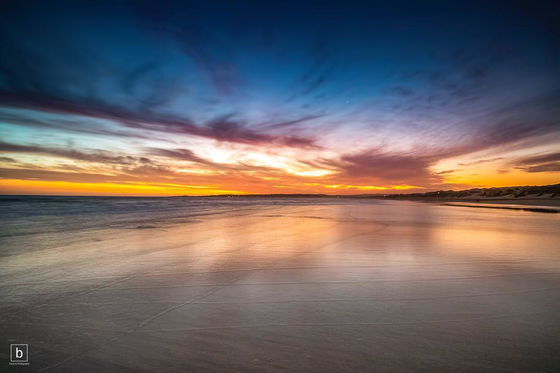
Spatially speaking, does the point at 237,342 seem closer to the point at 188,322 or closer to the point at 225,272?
the point at 188,322

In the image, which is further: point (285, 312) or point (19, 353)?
point (285, 312)

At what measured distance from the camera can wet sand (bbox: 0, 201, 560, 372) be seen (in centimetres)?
247

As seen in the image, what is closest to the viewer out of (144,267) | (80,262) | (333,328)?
(333,328)

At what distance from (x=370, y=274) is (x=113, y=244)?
26.3 feet

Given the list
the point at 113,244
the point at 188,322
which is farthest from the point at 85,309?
the point at 113,244

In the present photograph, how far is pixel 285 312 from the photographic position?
3.47 m

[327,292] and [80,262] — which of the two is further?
[80,262]

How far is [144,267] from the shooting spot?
571cm

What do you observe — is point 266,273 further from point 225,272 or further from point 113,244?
point 113,244

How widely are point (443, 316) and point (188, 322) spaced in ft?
10.5

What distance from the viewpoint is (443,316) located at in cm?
328

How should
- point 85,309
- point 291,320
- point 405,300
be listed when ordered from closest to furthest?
point 291,320, point 85,309, point 405,300

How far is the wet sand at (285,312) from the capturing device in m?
2.47

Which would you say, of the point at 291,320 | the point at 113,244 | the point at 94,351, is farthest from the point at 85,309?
the point at 113,244
